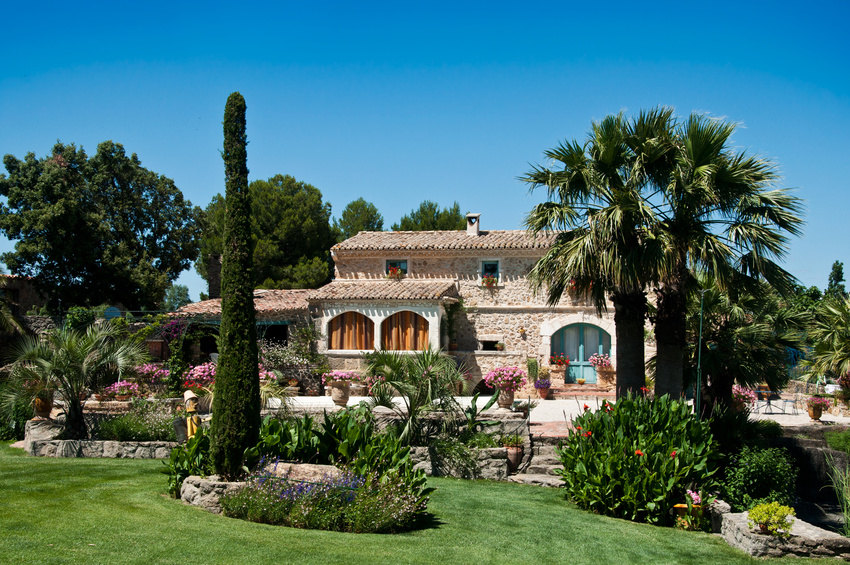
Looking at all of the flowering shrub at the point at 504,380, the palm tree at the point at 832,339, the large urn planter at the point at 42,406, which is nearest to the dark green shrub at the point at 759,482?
the palm tree at the point at 832,339

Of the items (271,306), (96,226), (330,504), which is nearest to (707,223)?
(330,504)

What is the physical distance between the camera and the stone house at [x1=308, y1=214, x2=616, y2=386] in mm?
24000

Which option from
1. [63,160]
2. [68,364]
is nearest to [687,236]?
[68,364]

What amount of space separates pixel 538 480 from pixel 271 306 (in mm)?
15303

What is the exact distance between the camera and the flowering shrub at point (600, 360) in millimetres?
23812

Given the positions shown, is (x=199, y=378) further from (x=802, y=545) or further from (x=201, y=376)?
(x=802, y=545)

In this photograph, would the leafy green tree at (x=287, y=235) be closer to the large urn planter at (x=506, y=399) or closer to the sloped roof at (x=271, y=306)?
the sloped roof at (x=271, y=306)

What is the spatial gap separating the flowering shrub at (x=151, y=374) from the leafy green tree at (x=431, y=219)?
27.5 meters

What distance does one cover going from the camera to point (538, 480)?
1298 centimetres

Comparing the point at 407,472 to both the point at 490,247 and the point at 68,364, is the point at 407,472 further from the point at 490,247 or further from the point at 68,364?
the point at 490,247

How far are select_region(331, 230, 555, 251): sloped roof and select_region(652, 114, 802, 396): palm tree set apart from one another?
11.3 metres

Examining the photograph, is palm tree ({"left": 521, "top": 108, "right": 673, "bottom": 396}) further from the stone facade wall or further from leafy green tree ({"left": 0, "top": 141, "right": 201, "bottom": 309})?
leafy green tree ({"left": 0, "top": 141, "right": 201, "bottom": 309})

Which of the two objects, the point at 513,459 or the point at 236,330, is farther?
the point at 513,459

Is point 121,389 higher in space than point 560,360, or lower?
lower
